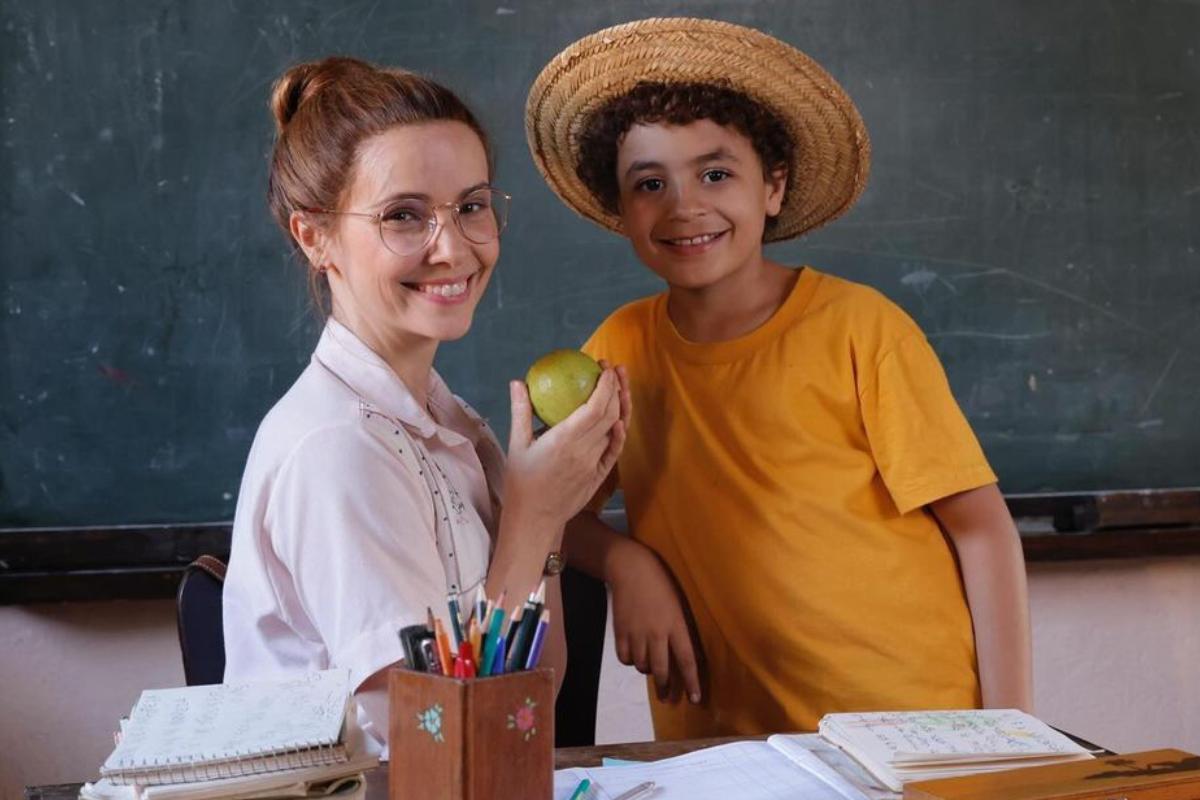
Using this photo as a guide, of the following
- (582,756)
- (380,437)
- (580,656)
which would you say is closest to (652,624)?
(580,656)

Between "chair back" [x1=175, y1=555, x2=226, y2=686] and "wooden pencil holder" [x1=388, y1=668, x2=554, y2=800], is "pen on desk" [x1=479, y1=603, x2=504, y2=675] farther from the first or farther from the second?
"chair back" [x1=175, y1=555, x2=226, y2=686]

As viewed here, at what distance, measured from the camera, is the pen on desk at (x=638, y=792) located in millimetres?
1210

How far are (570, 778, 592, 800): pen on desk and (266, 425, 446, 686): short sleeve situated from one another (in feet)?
0.68

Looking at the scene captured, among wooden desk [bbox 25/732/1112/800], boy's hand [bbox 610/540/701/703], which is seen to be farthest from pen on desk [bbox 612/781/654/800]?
boy's hand [bbox 610/540/701/703]

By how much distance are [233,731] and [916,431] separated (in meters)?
0.90

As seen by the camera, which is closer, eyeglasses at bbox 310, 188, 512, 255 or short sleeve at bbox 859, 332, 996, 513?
eyeglasses at bbox 310, 188, 512, 255

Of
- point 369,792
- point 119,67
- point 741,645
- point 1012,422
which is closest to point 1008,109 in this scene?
point 1012,422

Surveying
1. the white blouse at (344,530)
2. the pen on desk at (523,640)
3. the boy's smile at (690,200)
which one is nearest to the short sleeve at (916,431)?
the boy's smile at (690,200)

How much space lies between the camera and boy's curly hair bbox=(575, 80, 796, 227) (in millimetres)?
1760

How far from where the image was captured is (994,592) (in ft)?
5.58

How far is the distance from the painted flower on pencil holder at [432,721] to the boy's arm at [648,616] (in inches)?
27.3

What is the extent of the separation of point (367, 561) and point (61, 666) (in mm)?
1453

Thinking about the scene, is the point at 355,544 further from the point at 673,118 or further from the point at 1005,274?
the point at 1005,274

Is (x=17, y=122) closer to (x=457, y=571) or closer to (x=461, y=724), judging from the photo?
(x=457, y=571)
